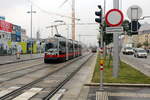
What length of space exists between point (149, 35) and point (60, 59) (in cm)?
14279

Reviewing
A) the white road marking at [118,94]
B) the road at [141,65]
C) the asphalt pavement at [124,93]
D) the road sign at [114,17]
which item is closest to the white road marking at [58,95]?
the asphalt pavement at [124,93]

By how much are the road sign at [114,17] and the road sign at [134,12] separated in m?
1.96

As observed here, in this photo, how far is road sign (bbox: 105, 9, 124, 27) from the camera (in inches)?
386

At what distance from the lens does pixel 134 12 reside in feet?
38.1

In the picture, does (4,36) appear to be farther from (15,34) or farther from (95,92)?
(95,92)

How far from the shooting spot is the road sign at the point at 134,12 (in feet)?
38.1

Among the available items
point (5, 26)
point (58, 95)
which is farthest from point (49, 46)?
point (5, 26)

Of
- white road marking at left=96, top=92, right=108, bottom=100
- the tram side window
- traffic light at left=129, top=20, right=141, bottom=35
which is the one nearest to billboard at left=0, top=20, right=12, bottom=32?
the tram side window

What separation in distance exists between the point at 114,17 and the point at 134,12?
7.32 feet

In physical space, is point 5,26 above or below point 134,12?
above

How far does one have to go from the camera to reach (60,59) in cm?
2794

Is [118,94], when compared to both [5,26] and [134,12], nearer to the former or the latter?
[134,12]

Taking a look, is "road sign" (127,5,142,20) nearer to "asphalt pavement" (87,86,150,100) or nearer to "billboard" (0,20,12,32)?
"asphalt pavement" (87,86,150,100)

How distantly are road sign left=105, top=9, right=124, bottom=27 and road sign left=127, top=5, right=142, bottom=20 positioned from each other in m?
1.96
